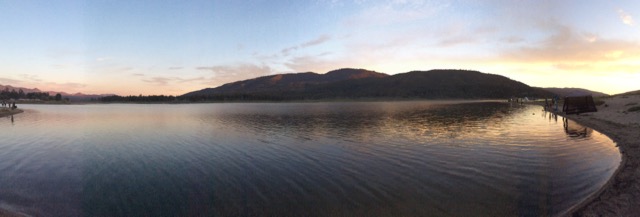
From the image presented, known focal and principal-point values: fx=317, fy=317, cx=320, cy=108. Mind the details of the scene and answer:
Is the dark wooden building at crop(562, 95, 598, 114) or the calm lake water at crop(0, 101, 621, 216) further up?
the dark wooden building at crop(562, 95, 598, 114)

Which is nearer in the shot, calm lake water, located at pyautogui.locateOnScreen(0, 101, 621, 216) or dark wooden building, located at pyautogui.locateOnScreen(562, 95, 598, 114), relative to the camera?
calm lake water, located at pyautogui.locateOnScreen(0, 101, 621, 216)

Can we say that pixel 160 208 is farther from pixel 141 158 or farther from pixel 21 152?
pixel 21 152

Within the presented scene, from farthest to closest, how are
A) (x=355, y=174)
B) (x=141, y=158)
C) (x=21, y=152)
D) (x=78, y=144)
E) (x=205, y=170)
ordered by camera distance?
(x=78, y=144)
(x=21, y=152)
(x=141, y=158)
(x=205, y=170)
(x=355, y=174)

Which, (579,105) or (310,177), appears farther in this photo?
(579,105)

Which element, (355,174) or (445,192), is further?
(355,174)

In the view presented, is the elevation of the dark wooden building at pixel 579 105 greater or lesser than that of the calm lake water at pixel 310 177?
greater

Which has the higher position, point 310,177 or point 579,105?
point 579,105

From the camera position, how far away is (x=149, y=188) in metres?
11.8

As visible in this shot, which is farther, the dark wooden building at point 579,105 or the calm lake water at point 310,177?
the dark wooden building at point 579,105

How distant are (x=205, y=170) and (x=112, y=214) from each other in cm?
512

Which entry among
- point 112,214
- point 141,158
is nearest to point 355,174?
point 112,214

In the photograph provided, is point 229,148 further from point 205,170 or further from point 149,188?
point 149,188

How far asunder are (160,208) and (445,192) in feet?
30.1

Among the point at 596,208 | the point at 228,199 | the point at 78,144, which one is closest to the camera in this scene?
the point at 596,208
